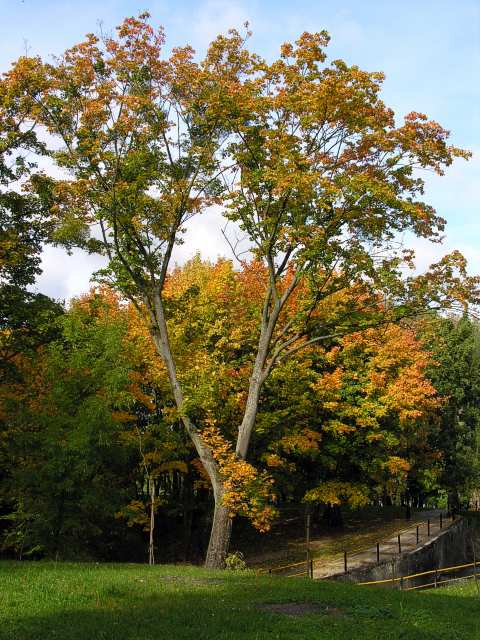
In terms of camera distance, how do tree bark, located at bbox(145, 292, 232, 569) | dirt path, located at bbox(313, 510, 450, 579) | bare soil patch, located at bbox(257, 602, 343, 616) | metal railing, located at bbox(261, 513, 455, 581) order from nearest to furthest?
bare soil patch, located at bbox(257, 602, 343, 616) → tree bark, located at bbox(145, 292, 232, 569) → metal railing, located at bbox(261, 513, 455, 581) → dirt path, located at bbox(313, 510, 450, 579)

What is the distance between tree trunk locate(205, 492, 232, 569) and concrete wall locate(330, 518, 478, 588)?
21.4 feet

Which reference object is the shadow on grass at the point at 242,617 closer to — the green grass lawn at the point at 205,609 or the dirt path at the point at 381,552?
the green grass lawn at the point at 205,609

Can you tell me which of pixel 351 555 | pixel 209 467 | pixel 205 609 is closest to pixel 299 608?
pixel 205 609

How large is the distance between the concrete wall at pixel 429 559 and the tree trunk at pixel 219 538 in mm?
6536

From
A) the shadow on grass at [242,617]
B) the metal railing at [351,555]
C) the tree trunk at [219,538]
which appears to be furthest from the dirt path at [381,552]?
the shadow on grass at [242,617]

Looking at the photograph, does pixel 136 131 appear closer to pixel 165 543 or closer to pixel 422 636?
pixel 422 636

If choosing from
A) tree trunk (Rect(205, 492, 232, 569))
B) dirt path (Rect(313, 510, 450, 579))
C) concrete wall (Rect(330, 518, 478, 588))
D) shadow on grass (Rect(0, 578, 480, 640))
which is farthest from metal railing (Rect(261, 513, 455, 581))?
shadow on grass (Rect(0, 578, 480, 640))

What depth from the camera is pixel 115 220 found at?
61.8 feet

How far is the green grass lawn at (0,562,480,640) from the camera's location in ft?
27.1

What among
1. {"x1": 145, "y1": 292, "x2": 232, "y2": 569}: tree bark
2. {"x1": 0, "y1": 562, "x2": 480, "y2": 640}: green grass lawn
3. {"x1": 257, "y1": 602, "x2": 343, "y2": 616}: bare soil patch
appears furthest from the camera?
{"x1": 145, "y1": 292, "x2": 232, "y2": 569}: tree bark

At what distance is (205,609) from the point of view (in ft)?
31.6

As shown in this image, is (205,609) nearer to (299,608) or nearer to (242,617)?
(242,617)

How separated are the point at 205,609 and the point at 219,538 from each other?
843cm

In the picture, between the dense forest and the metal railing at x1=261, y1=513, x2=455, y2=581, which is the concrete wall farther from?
the dense forest
